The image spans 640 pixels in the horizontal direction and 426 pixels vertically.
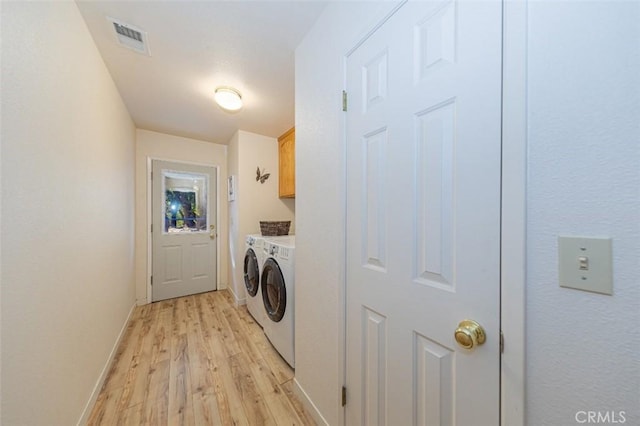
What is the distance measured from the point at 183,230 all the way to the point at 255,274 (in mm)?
1695

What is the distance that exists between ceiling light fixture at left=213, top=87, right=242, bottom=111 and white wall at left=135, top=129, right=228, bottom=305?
1622 millimetres

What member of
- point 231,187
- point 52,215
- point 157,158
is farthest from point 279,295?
point 157,158

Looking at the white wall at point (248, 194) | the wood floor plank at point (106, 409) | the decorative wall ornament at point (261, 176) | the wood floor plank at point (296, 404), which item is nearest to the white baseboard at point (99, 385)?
the wood floor plank at point (106, 409)

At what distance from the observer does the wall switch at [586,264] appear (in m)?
0.46

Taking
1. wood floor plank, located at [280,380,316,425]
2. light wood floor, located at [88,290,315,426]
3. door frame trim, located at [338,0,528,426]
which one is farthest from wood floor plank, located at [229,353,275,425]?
door frame trim, located at [338,0,528,426]

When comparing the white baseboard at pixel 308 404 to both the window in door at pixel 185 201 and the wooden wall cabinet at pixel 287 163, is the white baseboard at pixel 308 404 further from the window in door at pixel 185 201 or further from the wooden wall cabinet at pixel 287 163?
the window in door at pixel 185 201

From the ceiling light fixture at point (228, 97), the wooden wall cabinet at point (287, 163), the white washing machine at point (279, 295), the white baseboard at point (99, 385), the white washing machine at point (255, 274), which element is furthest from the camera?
the wooden wall cabinet at point (287, 163)

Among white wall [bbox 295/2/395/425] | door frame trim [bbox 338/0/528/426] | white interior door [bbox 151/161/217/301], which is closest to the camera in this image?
door frame trim [bbox 338/0/528/426]

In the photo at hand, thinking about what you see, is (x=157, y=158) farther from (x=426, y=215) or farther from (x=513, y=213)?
(x=513, y=213)

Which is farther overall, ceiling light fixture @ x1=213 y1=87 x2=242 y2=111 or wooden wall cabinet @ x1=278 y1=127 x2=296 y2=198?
wooden wall cabinet @ x1=278 y1=127 x2=296 y2=198

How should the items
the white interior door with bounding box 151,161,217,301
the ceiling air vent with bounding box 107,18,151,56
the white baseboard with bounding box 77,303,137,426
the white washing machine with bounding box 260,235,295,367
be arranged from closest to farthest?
the white baseboard with bounding box 77,303,137,426 < the ceiling air vent with bounding box 107,18,151,56 < the white washing machine with bounding box 260,235,295,367 < the white interior door with bounding box 151,161,217,301

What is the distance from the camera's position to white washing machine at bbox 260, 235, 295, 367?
1799 millimetres

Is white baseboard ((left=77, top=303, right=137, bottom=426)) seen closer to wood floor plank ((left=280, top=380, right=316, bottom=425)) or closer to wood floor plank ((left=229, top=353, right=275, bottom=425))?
wood floor plank ((left=229, top=353, right=275, bottom=425))

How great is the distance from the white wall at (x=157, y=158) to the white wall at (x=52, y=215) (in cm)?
150
